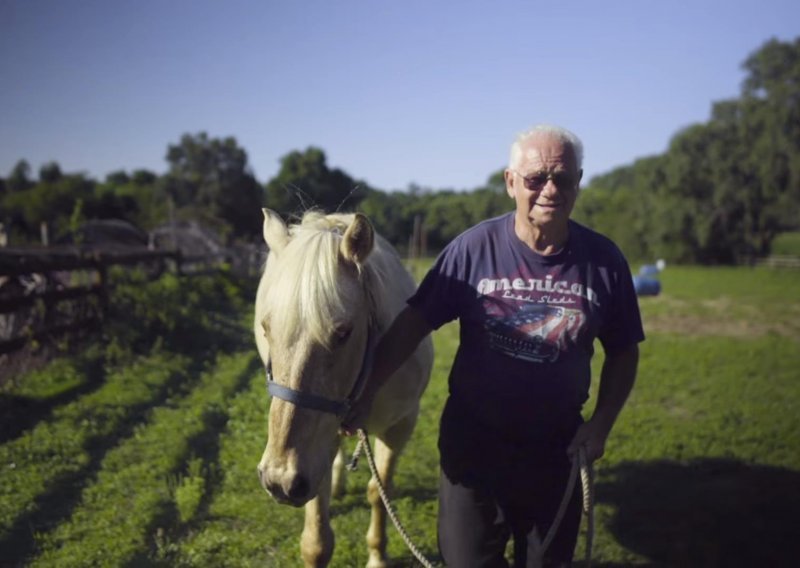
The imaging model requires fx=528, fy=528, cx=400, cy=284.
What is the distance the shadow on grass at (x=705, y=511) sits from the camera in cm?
359

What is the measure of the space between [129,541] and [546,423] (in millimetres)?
2826

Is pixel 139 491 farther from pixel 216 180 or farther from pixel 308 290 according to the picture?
pixel 216 180

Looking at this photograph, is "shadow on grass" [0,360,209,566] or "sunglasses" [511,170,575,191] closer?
"sunglasses" [511,170,575,191]

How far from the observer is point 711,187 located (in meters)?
36.2

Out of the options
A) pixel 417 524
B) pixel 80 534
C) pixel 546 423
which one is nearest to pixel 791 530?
pixel 417 524

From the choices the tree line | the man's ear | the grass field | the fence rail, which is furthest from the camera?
the fence rail

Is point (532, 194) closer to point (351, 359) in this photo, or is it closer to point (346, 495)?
point (351, 359)

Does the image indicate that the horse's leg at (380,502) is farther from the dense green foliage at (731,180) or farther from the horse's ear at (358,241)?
the dense green foliage at (731,180)

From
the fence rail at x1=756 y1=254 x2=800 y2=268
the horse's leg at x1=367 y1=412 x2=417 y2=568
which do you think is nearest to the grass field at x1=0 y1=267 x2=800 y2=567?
the horse's leg at x1=367 y1=412 x2=417 y2=568

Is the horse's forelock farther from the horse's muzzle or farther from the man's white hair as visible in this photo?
the man's white hair

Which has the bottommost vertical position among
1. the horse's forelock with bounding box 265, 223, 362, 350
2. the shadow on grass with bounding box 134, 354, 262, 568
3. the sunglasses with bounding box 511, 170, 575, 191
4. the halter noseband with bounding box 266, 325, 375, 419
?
the shadow on grass with bounding box 134, 354, 262, 568

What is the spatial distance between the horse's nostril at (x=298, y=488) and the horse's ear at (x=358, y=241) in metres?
0.77

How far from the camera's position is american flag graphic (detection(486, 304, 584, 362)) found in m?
1.95

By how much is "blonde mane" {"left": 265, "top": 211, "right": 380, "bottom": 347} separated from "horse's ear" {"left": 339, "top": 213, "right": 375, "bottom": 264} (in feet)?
0.11
